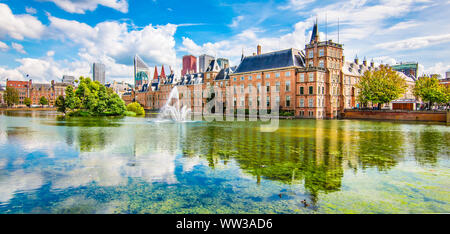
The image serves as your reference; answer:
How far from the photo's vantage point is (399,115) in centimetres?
5288

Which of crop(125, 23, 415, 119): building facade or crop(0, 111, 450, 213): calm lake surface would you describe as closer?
crop(0, 111, 450, 213): calm lake surface

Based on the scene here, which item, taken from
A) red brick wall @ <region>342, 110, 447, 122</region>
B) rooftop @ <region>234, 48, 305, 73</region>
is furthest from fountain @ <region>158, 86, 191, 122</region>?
red brick wall @ <region>342, 110, 447, 122</region>

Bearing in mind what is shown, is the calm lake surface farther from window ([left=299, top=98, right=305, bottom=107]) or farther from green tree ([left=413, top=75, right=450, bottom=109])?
green tree ([left=413, top=75, right=450, bottom=109])

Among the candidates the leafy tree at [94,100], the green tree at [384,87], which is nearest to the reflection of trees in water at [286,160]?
the green tree at [384,87]

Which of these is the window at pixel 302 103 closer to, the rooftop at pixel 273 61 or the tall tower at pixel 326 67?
the tall tower at pixel 326 67

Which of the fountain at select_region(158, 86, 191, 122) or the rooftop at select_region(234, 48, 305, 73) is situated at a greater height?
the rooftop at select_region(234, 48, 305, 73)

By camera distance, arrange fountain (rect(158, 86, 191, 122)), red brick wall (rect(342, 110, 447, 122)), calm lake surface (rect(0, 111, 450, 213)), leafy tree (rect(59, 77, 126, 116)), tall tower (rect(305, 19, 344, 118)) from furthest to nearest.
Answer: tall tower (rect(305, 19, 344, 118)) < leafy tree (rect(59, 77, 126, 116)) < fountain (rect(158, 86, 191, 122)) < red brick wall (rect(342, 110, 447, 122)) < calm lake surface (rect(0, 111, 450, 213))

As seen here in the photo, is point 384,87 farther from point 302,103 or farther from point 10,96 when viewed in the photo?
point 10,96

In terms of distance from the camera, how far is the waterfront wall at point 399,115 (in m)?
47.7

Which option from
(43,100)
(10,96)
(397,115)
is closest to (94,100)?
(397,115)

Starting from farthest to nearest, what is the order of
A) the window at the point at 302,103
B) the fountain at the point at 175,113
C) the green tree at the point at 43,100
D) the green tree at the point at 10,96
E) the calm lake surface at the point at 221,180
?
the green tree at the point at 43,100 → the green tree at the point at 10,96 → the window at the point at 302,103 → the fountain at the point at 175,113 → the calm lake surface at the point at 221,180

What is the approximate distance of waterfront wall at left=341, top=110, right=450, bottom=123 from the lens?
4771 cm

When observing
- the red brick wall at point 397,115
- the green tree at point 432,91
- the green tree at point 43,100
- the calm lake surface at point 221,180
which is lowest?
the calm lake surface at point 221,180
